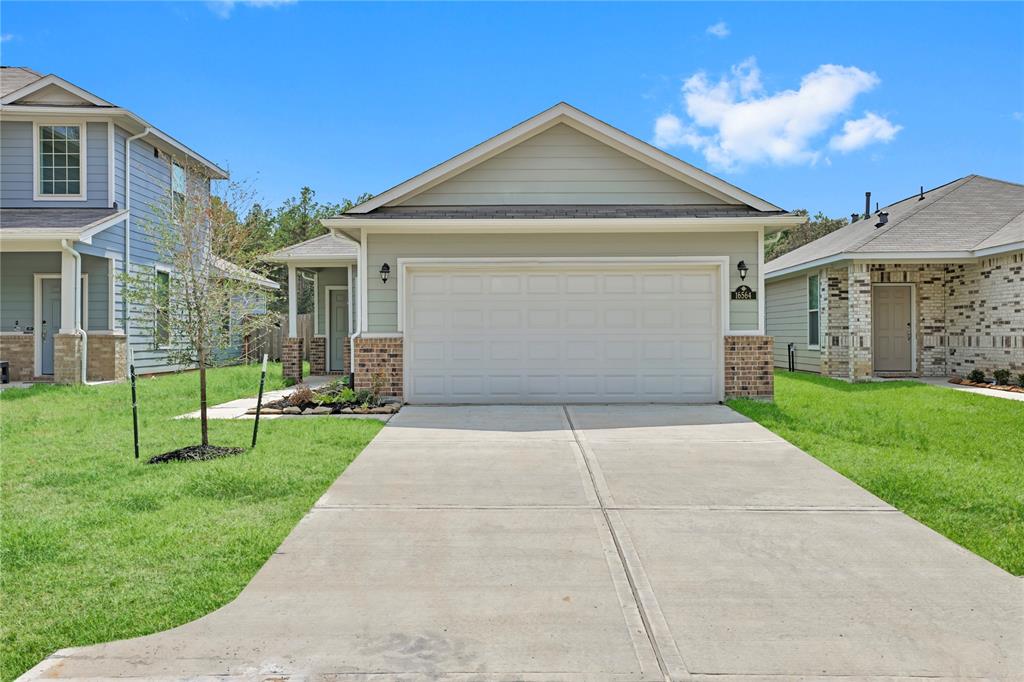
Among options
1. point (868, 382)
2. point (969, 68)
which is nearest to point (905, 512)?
A: point (868, 382)

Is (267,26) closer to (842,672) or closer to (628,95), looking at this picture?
(628,95)

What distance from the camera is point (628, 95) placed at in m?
17.5

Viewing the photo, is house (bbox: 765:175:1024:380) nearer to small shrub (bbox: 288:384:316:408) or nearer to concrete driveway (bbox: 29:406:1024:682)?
concrete driveway (bbox: 29:406:1024:682)

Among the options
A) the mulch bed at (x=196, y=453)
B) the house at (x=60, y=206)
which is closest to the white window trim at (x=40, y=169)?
the house at (x=60, y=206)

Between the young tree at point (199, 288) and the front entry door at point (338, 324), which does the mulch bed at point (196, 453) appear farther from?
the front entry door at point (338, 324)

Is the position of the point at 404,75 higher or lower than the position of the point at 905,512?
higher

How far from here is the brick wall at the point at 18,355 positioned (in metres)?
14.6

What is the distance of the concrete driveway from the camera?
2.99 metres

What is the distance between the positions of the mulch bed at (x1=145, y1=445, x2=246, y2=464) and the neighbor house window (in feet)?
46.7

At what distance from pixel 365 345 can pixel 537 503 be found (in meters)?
6.13

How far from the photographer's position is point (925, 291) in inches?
605

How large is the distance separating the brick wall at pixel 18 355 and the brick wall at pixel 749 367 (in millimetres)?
14797

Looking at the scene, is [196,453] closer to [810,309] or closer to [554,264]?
[554,264]

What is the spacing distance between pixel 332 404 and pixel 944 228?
14233mm
